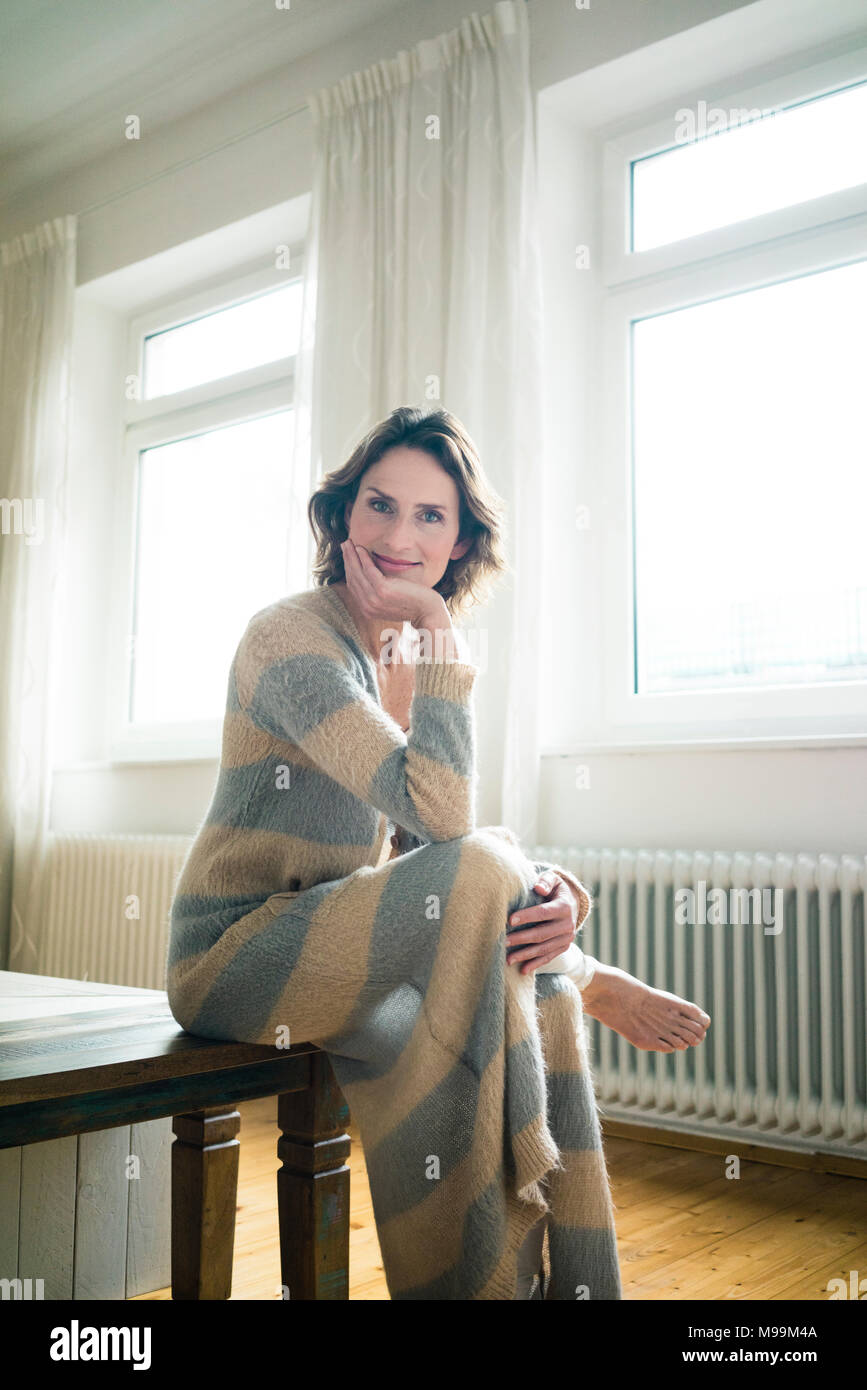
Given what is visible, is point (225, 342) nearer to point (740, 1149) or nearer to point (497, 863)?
point (740, 1149)

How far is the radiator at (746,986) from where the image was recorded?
201 centimetres

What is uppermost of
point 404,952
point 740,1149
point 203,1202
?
point 404,952

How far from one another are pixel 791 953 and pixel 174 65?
3.06 metres

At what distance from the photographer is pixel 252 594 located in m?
3.63

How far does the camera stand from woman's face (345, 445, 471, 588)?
54.3 inches

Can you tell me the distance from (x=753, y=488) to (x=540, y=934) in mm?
1705

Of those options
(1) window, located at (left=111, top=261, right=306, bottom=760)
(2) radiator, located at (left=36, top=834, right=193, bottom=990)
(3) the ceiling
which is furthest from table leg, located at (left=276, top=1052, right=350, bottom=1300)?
(3) the ceiling

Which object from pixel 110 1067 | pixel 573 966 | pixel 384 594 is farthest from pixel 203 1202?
pixel 384 594

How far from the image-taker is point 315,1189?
1.20 metres

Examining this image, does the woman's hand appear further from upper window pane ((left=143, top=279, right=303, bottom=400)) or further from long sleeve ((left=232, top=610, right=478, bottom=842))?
upper window pane ((left=143, top=279, right=303, bottom=400))

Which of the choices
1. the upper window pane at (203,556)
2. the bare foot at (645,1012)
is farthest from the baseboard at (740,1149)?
the upper window pane at (203,556)

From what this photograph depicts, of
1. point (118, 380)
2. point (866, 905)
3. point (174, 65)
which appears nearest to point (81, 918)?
point (118, 380)

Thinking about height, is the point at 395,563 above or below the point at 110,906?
above

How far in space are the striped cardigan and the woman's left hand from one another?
16 mm
